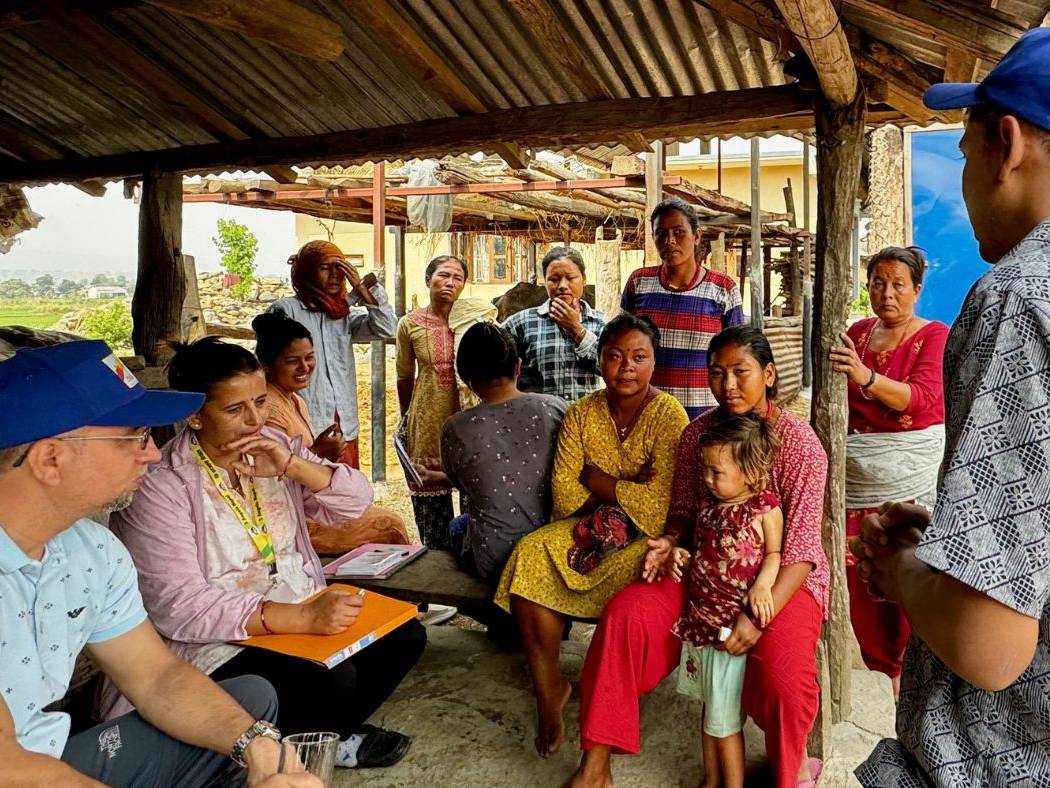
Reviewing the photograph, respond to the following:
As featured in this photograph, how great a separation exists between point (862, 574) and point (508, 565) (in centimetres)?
224

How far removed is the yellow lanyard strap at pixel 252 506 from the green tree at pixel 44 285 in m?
17.3

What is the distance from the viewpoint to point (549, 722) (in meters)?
3.35

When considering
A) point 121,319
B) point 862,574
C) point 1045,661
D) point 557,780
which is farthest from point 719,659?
point 121,319

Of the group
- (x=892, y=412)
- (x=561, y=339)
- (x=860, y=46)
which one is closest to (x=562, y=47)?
(x=860, y=46)

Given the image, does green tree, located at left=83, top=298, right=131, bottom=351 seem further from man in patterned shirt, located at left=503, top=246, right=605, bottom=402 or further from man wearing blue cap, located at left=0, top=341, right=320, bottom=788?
man wearing blue cap, located at left=0, top=341, right=320, bottom=788

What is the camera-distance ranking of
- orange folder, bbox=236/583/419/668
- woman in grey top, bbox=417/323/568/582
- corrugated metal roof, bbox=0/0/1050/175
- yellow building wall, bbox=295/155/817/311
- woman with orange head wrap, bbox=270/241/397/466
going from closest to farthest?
orange folder, bbox=236/583/419/668 < woman in grey top, bbox=417/323/568/582 < corrugated metal roof, bbox=0/0/1050/175 < woman with orange head wrap, bbox=270/241/397/466 < yellow building wall, bbox=295/155/817/311

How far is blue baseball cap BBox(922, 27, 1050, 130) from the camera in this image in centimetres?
103

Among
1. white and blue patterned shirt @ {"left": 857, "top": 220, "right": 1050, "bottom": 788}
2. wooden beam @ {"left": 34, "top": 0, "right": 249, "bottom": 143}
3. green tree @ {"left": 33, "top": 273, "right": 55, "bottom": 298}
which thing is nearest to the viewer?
white and blue patterned shirt @ {"left": 857, "top": 220, "right": 1050, "bottom": 788}

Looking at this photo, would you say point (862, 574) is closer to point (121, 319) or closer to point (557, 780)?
point (557, 780)

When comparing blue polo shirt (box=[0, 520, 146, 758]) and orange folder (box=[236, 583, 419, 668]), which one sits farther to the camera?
orange folder (box=[236, 583, 419, 668])

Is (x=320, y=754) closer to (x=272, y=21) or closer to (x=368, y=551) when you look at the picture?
(x=368, y=551)

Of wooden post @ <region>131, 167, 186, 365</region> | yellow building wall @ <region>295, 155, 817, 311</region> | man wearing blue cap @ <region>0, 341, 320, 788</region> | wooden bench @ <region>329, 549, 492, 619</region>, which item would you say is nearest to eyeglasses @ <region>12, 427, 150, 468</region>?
man wearing blue cap @ <region>0, 341, 320, 788</region>

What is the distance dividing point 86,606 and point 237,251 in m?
18.0

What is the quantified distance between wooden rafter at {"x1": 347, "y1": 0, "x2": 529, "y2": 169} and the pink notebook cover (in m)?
2.21
